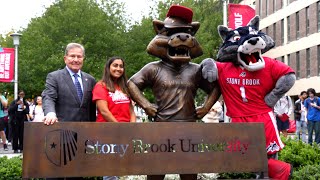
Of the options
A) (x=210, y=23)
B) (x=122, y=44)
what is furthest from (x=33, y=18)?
(x=210, y=23)

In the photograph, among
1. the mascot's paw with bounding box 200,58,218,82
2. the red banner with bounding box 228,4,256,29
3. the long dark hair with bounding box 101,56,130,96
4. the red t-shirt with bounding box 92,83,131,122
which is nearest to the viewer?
the mascot's paw with bounding box 200,58,218,82

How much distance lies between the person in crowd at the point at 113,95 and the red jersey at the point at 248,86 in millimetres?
1070

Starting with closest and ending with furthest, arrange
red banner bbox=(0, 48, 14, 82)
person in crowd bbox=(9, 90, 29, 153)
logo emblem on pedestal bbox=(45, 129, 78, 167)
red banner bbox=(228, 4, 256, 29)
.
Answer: logo emblem on pedestal bbox=(45, 129, 78, 167) → person in crowd bbox=(9, 90, 29, 153) → red banner bbox=(228, 4, 256, 29) → red banner bbox=(0, 48, 14, 82)

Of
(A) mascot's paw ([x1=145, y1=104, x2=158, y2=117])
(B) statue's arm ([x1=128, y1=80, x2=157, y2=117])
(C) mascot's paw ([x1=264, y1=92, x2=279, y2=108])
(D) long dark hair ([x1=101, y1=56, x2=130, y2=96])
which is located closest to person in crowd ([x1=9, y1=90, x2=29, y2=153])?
(D) long dark hair ([x1=101, y1=56, x2=130, y2=96])

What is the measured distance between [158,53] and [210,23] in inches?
1060

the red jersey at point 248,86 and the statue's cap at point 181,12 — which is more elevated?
the statue's cap at point 181,12

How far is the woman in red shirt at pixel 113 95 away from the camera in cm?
499

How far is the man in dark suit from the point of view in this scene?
192 inches

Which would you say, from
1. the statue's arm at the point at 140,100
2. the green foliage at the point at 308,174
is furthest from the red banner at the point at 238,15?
the statue's arm at the point at 140,100

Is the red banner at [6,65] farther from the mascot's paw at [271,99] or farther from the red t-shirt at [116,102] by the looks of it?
the mascot's paw at [271,99]

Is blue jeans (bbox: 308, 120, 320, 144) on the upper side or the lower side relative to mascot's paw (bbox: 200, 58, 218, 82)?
lower

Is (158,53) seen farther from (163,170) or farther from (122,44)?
(122,44)

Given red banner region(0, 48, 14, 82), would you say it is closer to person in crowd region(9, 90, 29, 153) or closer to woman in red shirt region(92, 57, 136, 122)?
person in crowd region(9, 90, 29, 153)

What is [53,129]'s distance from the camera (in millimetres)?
4137
